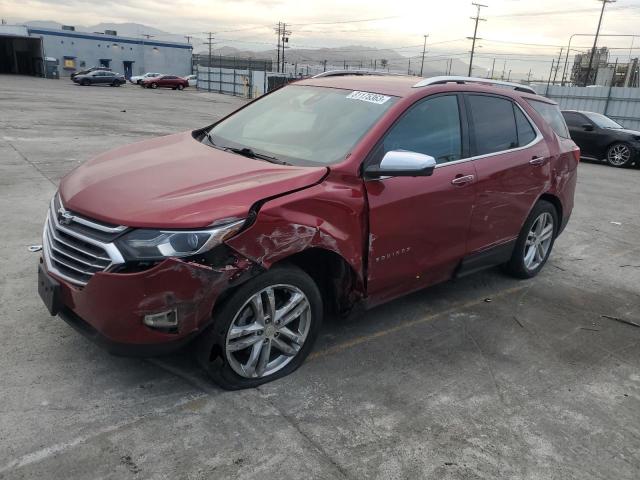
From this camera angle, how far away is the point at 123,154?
12.3 feet

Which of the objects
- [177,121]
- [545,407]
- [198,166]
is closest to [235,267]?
[198,166]

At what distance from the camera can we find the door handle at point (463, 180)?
394 centimetres

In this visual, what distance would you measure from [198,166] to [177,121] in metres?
17.5

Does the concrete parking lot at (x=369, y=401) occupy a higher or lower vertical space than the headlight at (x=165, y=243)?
lower

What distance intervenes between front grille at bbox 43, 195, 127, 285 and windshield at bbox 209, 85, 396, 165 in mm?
1215

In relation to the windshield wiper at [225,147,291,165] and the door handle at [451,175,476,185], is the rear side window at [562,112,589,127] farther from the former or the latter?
A: the windshield wiper at [225,147,291,165]

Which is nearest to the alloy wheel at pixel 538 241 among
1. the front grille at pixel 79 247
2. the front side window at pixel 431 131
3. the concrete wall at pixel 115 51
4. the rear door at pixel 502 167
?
the rear door at pixel 502 167

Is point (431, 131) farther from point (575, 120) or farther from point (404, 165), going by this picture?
point (575, 120)

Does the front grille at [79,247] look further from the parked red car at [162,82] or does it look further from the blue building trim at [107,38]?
the blue building trim at [107,38]

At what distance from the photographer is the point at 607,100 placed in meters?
24.0

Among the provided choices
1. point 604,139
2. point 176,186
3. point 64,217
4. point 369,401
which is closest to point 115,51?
point 604,139

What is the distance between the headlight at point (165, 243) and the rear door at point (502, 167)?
7.57 feet

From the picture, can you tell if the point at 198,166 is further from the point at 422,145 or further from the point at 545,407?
the point at 545,407

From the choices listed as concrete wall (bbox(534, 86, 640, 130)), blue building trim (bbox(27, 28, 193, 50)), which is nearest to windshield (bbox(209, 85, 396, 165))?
concrete wall (bbox(534, 86, 640, 130))
